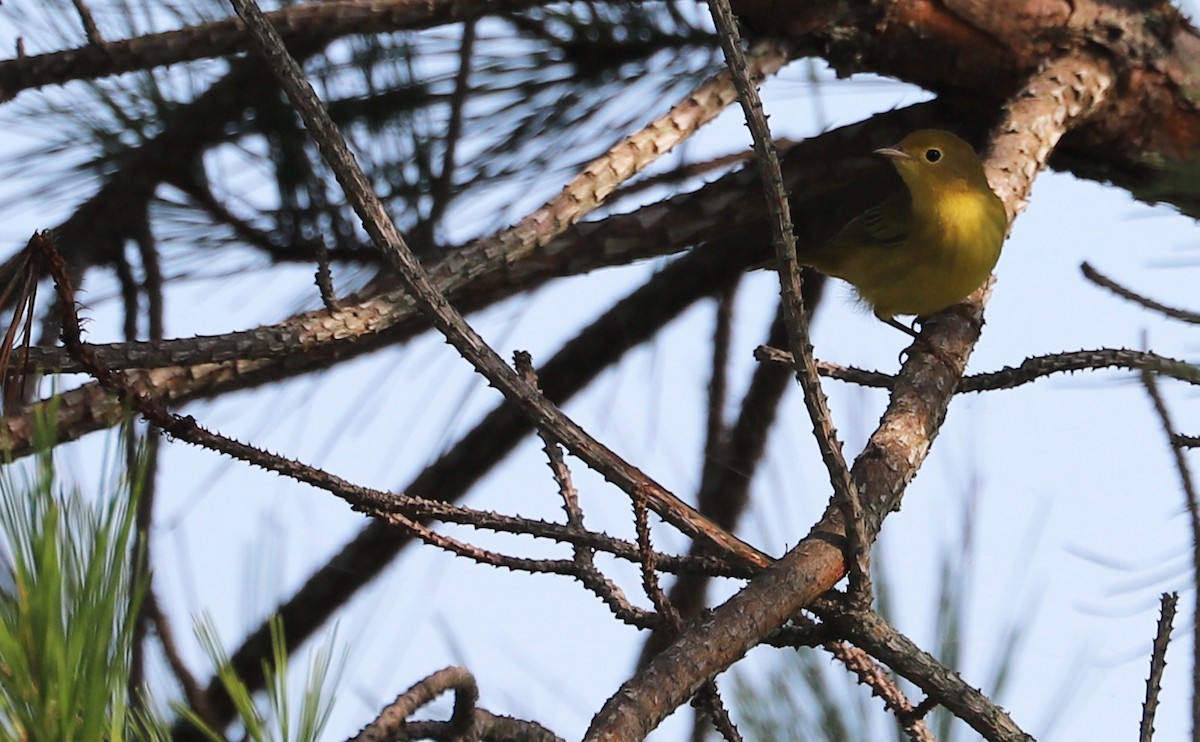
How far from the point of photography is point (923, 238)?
3312 mm

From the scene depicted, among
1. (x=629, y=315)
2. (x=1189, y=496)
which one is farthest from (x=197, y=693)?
(x=1189, y=496)

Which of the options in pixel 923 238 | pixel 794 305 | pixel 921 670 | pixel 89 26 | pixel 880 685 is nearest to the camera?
pixel 794 305

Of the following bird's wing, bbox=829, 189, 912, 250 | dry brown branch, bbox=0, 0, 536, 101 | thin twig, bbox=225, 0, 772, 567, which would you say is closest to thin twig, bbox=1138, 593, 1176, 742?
thin twig, bbox=225, 0, 772, 567

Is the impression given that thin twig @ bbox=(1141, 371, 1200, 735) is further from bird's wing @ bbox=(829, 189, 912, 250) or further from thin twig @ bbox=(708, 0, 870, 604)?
bird's wing @ bbox=(829, 189, 912, 250)

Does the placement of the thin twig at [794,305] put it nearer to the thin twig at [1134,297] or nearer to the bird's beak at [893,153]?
the thin twig at [1134,297]

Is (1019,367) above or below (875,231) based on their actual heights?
below

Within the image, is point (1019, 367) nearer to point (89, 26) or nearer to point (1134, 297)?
point (1134, 297)

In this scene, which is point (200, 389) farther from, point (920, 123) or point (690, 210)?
point (920, 123)

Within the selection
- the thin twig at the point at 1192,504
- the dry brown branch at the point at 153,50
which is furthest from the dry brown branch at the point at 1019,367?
the dry brown branch at the point at 153,50

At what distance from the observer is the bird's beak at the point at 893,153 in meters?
2.95

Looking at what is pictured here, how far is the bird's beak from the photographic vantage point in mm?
2951

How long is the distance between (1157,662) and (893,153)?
5.19ft

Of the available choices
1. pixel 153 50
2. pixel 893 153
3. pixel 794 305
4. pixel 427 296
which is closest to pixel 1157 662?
pixel 794 305

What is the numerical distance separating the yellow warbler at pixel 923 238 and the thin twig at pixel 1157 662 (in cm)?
116
